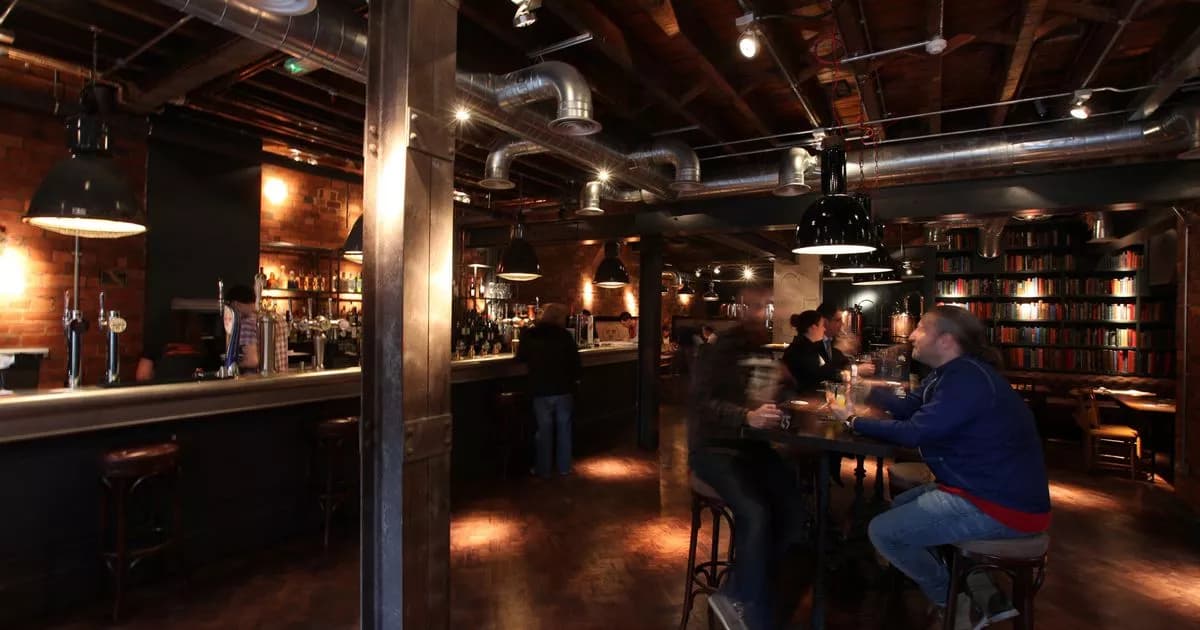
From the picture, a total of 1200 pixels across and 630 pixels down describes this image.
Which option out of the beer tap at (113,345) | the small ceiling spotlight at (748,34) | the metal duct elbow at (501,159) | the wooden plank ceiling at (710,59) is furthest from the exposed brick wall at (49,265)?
the small ceiling spotlight at (748,34)

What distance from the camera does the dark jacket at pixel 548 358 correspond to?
6.14 meters

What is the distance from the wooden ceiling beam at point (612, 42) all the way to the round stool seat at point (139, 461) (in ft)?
10.5

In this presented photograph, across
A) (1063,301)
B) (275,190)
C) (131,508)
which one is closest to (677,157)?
(131,508)

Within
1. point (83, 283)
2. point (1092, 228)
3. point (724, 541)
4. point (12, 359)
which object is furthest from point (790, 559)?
point (1092, 228)

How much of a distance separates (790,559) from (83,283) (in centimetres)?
614

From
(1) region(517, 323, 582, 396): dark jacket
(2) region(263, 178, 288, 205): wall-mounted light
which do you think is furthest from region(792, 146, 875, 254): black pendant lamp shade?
(2) region(263, 178, 288, 205): wall-mounted light

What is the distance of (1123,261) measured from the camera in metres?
8.42

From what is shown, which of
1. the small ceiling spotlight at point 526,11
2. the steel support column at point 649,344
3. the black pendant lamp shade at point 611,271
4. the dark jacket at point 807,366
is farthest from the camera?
the black pendant lamp shade at point 611,271

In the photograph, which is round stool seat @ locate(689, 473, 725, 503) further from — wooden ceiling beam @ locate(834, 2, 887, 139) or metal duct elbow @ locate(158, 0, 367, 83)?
→ metal duct elbow @ locate(158, 0, 367, 83)

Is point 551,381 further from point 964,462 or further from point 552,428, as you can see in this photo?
point 964,462

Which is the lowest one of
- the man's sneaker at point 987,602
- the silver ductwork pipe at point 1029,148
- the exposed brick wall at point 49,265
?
the man's sneaker at point 987,602

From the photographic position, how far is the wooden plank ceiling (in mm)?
3518

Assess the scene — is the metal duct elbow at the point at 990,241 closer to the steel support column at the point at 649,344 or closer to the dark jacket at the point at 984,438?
the steel support column at the point at 649,344

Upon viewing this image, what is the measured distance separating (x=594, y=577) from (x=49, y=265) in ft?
17.0
